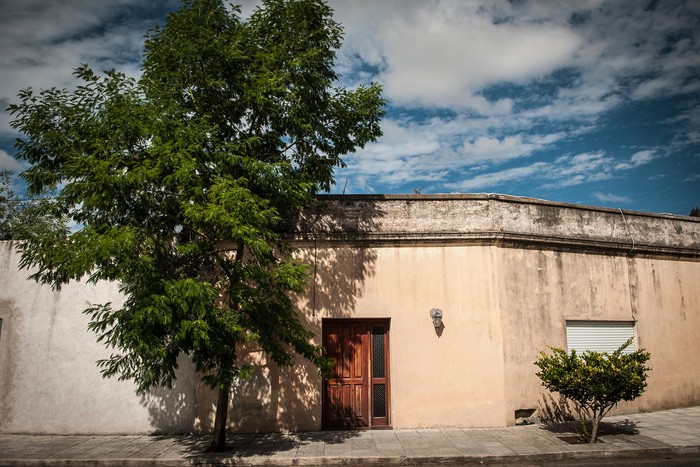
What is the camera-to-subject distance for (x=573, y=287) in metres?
10.1

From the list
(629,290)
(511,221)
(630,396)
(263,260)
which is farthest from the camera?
(629,290)

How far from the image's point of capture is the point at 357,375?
31.0 feet

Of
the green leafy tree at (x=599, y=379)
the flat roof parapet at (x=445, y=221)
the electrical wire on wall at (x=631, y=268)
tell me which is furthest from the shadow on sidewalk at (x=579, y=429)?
the flat roof parapet at (x=445, y=221)

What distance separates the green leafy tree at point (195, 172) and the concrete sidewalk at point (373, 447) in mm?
944

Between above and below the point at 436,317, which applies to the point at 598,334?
below

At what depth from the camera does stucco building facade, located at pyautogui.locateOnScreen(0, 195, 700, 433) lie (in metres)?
9.08

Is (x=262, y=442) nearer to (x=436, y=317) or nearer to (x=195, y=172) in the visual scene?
(x=436, y=317)

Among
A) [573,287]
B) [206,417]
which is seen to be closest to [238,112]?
[206,417]

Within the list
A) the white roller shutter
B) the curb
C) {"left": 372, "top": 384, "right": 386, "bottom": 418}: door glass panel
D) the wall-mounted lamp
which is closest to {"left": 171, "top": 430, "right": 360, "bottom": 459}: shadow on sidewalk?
the curb

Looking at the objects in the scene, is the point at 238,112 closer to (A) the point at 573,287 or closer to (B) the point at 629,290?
Answer: (A) the point at 573,287

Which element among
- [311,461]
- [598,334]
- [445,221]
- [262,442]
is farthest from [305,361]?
[598,334]

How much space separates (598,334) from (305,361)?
21.4ft

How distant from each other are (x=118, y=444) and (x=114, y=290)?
2.95m

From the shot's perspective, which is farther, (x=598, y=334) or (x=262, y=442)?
(x=598, y=334)
